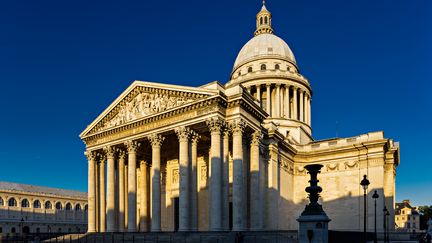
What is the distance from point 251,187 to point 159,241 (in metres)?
10.5

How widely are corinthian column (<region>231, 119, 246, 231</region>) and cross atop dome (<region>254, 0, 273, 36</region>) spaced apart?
150 ft

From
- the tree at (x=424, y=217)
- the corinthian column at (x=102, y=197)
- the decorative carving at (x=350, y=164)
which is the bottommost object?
the tree at (x=424, y=217)

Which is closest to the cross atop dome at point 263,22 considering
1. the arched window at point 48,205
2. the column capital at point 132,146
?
the column capital at point 132,146

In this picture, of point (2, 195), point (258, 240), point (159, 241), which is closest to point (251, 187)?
point (258, 240)

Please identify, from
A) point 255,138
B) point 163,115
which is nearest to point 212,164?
point 255,138

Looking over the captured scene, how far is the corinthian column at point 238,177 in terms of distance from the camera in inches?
1245

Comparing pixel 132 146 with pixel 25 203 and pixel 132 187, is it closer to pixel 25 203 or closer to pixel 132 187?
pixel 132 187

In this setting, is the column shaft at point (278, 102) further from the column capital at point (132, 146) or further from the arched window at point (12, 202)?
the arched window at point (12, 202)

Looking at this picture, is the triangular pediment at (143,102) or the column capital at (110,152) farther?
the column capital at (110,152)

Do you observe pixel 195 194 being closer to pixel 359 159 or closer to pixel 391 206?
pixel 359 159

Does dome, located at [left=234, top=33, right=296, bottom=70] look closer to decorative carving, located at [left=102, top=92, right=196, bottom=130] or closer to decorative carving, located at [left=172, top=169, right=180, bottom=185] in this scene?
decorative carving, located at [left=172, top=169, right=180, bottom=185]

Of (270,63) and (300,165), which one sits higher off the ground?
(270,63)

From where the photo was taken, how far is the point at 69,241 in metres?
38.2

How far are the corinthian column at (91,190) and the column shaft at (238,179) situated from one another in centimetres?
2107
